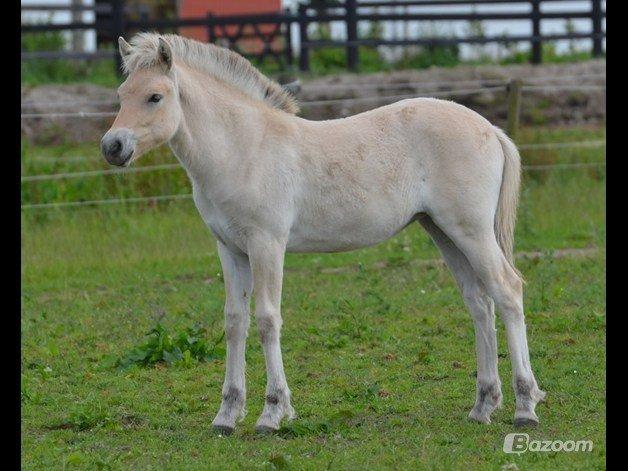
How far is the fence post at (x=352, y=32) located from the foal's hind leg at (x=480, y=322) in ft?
36.1

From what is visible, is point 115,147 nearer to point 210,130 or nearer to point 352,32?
point 210,130

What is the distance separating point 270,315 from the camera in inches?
233

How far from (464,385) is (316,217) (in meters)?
1.56

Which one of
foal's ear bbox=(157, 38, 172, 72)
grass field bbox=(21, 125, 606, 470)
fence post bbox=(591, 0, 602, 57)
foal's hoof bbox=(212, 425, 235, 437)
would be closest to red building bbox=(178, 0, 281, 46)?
fence post bbox=(591, 0, 602, 57)

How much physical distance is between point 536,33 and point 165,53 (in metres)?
13.0

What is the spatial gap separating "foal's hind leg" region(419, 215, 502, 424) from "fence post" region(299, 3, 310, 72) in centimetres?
1093

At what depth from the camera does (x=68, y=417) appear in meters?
6.26

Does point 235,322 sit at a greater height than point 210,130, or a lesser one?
lesser

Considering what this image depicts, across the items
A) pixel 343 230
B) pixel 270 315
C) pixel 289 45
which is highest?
pixel 289 45

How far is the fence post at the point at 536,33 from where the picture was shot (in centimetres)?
1750

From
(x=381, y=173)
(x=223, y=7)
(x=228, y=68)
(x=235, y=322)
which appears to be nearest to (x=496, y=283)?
(x=381, y=173)

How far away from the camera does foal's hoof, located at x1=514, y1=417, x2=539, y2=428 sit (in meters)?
5.89

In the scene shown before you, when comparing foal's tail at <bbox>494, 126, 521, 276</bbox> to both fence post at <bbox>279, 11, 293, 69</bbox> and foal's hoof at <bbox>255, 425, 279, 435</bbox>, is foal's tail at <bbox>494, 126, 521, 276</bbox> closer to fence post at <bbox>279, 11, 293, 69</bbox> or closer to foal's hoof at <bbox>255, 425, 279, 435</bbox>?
foal's hoof at <bbox>255, 425, 279, 435</bbox>
